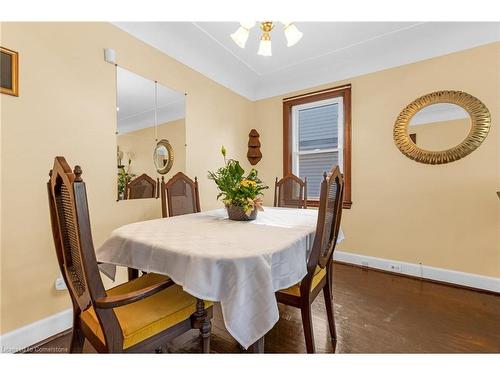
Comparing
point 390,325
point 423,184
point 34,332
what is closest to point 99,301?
point 34,332

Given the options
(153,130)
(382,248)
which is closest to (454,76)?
(382,248)

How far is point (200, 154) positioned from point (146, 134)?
718mm

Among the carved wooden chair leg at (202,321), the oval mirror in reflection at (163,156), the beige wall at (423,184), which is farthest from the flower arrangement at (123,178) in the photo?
the beige wall at (423,184)

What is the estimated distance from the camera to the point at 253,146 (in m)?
3.70

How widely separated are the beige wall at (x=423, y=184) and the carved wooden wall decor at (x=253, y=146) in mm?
1196

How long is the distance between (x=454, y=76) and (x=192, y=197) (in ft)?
9.44

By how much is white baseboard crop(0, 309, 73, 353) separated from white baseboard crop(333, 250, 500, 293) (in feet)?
9.42

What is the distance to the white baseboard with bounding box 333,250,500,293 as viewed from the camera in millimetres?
2282

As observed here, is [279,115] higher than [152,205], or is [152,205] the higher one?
[279,115]

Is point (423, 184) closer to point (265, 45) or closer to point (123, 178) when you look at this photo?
point (265, 45)

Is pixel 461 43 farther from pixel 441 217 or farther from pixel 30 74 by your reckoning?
pixel 30 74

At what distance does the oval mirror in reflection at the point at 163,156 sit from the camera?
2369 millimetres

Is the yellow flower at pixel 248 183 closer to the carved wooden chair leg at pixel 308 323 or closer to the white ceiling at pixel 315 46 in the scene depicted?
the carved wooden chair leg at pixel 308 323

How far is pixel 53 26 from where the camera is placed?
1654 millimetres
